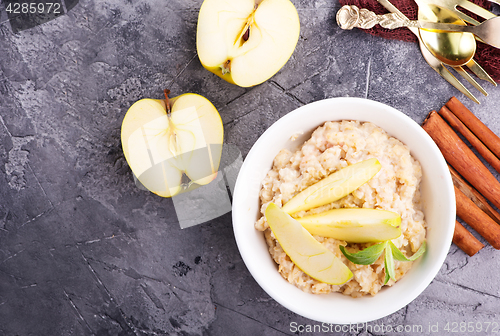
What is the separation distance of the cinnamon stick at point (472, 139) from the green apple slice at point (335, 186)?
549 millimetres

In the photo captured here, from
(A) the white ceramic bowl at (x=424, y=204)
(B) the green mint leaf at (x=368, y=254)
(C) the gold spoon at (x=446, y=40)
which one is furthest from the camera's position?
(C) the gold spoon at (x=446, y=40)

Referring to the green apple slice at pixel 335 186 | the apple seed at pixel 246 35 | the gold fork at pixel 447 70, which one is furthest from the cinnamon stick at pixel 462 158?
the apple seed at pixel 246 35

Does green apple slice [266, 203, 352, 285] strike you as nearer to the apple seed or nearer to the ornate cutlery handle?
the apple seed

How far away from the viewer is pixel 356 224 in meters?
1.01

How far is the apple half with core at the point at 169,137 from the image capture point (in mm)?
1273

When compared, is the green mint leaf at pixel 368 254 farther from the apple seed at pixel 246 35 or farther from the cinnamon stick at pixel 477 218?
the apple seed at pixel 246 35

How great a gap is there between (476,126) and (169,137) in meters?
1.19

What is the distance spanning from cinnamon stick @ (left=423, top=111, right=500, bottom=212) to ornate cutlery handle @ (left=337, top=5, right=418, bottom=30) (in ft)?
1.26

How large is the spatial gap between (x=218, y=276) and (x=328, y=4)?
118cm

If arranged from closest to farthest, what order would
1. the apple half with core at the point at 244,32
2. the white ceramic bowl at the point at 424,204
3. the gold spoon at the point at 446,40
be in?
the white ceramic bowl at the point at 424,204, the apple half with core at the point at 244,32, the gold spoon at the point at 446,40

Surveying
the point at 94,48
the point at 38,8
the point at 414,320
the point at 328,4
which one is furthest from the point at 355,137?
the point at 38,8

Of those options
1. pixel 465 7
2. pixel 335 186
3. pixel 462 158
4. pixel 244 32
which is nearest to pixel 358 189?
pixel 335 186

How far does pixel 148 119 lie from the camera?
4.21ft

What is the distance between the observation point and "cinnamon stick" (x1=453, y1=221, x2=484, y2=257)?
1.34 m
